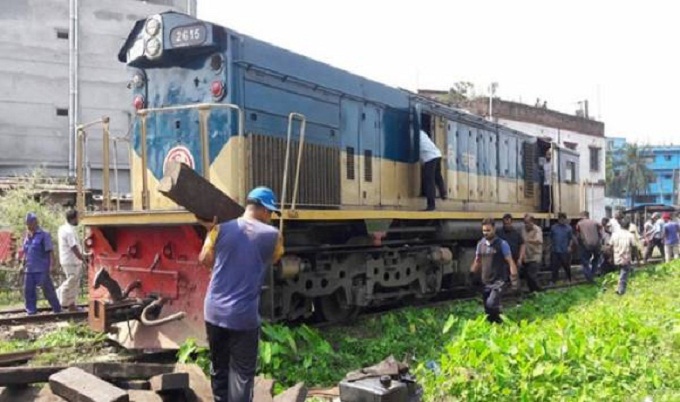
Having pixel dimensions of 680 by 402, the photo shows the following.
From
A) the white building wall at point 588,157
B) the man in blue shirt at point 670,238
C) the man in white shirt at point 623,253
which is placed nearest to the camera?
the man in white shirt at point 623,253

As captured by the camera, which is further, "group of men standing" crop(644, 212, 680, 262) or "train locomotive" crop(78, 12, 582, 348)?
"group of men standing" crop(644, 212, 680, 262)

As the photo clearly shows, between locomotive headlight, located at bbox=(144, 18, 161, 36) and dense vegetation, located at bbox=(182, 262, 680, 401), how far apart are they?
372cm

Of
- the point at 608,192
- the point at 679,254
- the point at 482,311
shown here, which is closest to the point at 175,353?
the point at 482,311

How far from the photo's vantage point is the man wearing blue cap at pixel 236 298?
4539 mm

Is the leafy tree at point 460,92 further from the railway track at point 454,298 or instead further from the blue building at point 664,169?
the blue building at point 664,169

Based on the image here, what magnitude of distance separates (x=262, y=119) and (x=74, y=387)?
4.08m

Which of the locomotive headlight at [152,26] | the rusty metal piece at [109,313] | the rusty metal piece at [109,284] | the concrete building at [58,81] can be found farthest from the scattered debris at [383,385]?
the concrete building at [58,81]

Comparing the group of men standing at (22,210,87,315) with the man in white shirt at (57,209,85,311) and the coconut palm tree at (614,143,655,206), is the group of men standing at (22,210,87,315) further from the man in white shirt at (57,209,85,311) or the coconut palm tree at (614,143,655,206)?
the coconut palm tree at (614,143,655,206)

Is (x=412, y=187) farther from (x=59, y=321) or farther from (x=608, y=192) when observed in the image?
(x=608, y=192)

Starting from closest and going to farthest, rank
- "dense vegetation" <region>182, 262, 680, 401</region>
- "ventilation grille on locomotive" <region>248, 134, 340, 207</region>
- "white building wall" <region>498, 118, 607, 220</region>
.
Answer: "dense vegetation" <region>182, 262, 680, 401</region>
"ventilation grille on locomotive" <region>248, 134, 340, 207</region>
"white building wall" <region>498, 118, 607, 220</region>

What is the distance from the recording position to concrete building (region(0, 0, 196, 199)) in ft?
98.0

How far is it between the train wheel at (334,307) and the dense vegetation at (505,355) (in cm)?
22

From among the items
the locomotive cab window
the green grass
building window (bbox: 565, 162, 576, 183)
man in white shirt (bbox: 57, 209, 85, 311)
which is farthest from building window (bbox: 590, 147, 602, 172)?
the green grass

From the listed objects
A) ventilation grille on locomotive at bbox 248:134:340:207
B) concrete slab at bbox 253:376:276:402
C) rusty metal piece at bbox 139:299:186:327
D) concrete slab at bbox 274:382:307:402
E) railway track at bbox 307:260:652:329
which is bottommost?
railway track at bbox 307:260:652:329
